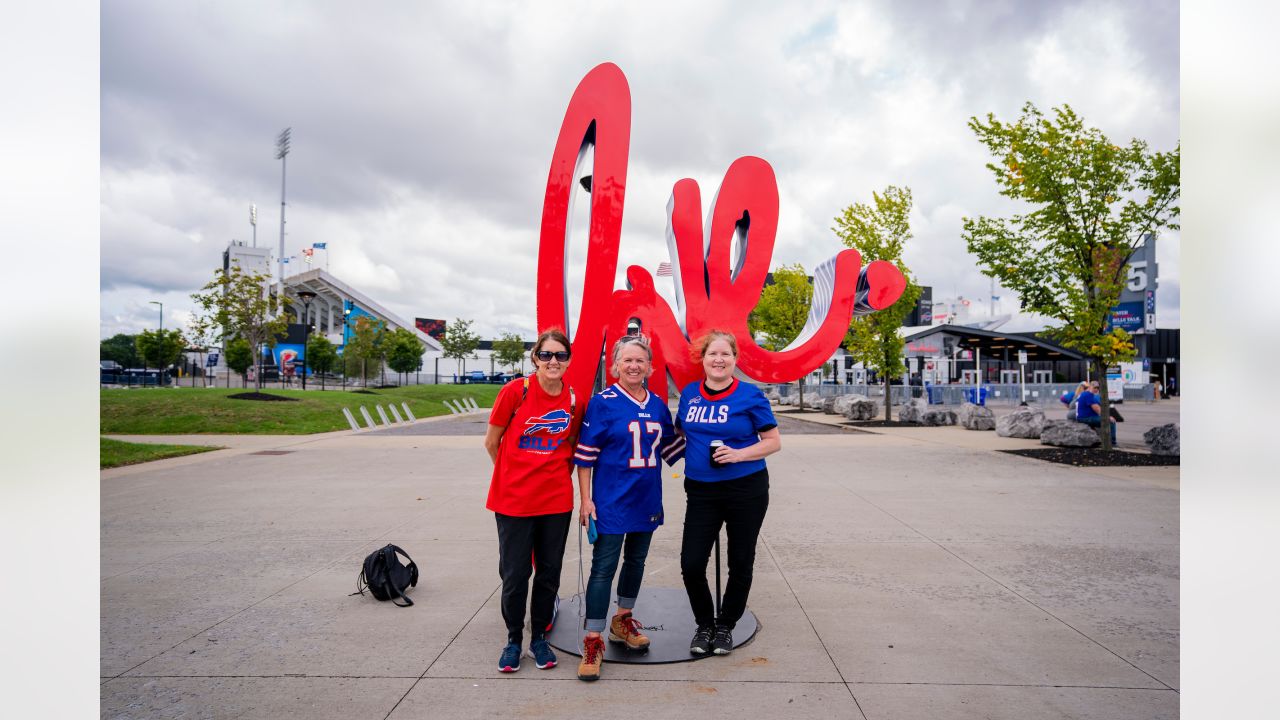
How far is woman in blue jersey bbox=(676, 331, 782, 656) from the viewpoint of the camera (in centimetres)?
369

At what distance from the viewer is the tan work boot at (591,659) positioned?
351 centimetres

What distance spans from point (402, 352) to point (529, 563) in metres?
47.0

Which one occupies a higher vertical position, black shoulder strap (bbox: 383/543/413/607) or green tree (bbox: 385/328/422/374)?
green tree (bbox: 385/328/422/374)

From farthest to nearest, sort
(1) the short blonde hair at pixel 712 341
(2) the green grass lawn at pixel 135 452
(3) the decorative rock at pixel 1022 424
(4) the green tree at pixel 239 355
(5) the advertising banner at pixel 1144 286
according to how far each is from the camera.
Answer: (4) the green tree at pixel 239 355, (5) the advertising banner at pixel 1144 286, (3) the decorative rock at pixel 1022 424, (2) the green grass lawn at pixel 135 452, (1) the short blonde hair at pixel 712 341

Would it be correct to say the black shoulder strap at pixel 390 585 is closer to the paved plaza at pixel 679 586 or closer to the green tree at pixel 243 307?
the paved plaza at pixel 679 586

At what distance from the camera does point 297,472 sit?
11211 mm

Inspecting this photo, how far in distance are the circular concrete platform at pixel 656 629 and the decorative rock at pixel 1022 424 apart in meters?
15.0

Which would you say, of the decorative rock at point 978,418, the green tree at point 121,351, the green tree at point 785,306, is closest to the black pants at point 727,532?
the decorative rock at point 978,418

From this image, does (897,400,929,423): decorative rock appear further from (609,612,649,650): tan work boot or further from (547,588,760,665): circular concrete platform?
(609,612,649,650): tan work boot

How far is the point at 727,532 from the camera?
3.65m

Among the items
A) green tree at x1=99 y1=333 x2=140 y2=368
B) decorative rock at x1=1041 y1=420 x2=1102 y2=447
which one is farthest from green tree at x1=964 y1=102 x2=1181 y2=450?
green tree at x1=99 y1=333 x2=140 y2=368

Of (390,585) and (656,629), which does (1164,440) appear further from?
(390,585)

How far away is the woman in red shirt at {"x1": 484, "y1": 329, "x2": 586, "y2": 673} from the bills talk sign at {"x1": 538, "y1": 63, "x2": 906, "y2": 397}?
0.78 metres
